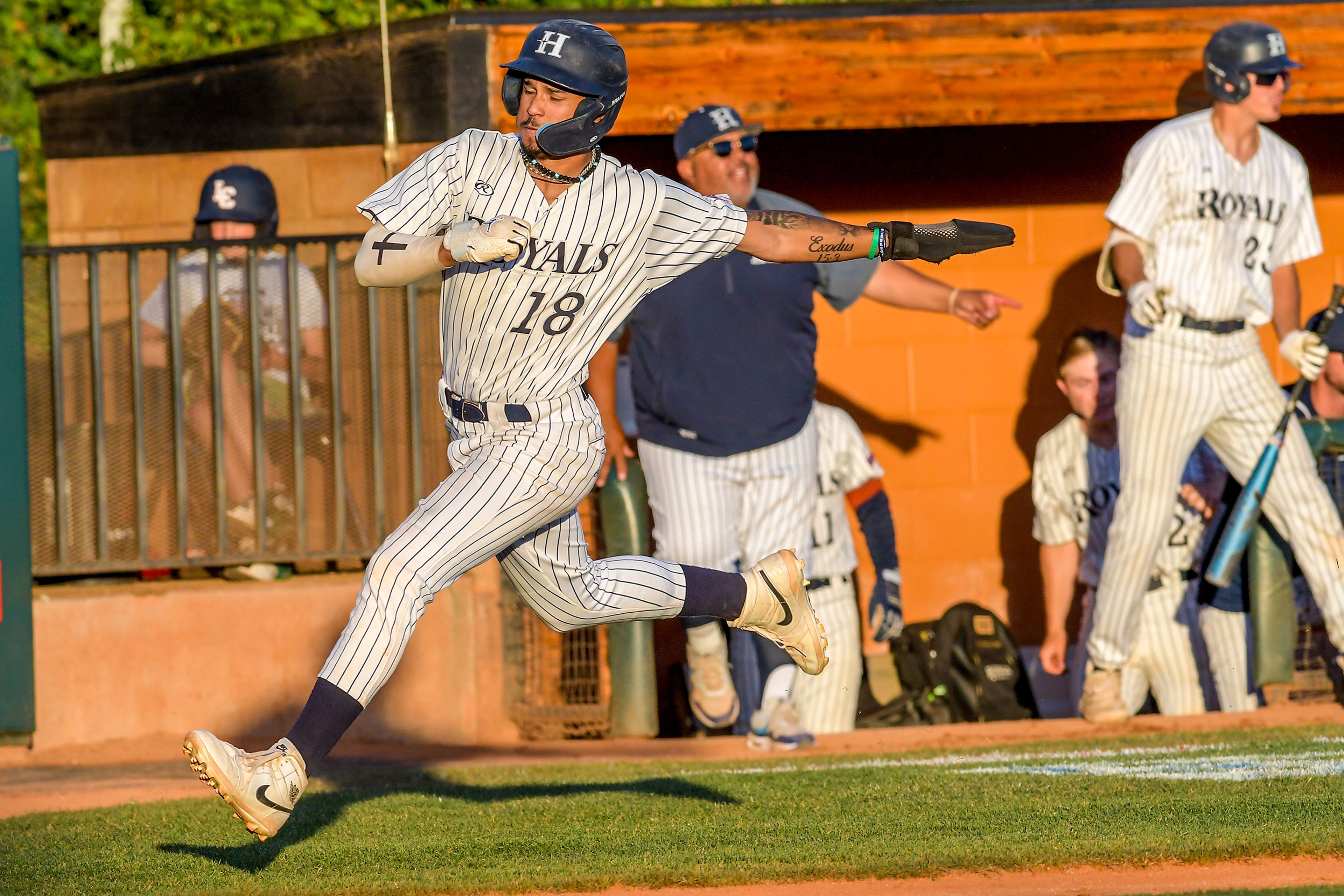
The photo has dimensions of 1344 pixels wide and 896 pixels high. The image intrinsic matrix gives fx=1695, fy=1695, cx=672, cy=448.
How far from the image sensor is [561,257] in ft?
13.1

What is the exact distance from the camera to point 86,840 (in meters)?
4.57

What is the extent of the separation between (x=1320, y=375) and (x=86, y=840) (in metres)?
5.52

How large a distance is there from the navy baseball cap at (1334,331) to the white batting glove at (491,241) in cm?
415

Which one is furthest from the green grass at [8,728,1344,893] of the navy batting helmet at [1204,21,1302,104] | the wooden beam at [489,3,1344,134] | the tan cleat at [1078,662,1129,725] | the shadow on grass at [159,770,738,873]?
the wooden beam at [489,3,1344,134]

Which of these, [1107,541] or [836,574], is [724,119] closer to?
[836,574]

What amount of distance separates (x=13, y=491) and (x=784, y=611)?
11.9ft

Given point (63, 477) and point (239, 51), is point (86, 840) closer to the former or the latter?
point (63, 477)

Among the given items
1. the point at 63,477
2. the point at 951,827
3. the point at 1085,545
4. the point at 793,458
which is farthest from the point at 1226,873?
the point at 63,477

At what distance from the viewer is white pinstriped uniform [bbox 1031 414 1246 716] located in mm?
7094

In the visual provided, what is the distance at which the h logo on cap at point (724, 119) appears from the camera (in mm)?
6301

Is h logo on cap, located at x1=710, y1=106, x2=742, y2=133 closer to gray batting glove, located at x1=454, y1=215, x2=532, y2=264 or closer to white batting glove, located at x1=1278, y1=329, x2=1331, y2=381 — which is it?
white batting glove, located at x1=1278, y1=329, x2=1331, y2=381

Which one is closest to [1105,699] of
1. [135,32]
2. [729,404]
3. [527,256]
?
[729,404]

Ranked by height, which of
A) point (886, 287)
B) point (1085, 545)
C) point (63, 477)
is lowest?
point (1085, 545)

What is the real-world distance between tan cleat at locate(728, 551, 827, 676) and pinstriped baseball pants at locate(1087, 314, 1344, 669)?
212 cm
